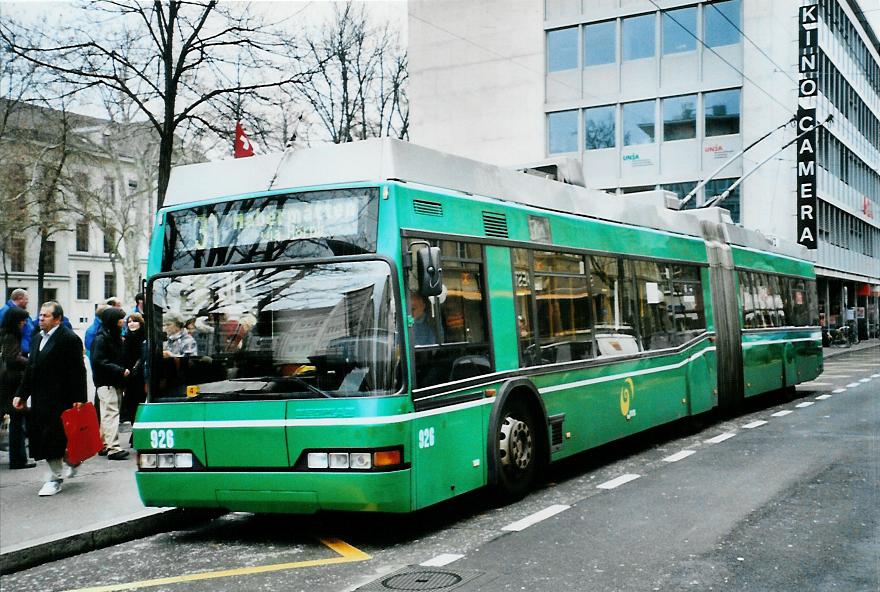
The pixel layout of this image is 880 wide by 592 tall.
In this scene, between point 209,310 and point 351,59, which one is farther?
point 351,59

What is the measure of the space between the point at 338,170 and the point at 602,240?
4.41 metres

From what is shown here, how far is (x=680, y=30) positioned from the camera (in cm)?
3866

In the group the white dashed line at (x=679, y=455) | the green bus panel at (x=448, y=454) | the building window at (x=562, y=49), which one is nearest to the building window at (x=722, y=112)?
the building window at (x=562, y=49)

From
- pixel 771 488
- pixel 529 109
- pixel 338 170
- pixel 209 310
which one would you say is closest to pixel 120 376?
pixel 209 310

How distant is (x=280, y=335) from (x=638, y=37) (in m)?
35.2

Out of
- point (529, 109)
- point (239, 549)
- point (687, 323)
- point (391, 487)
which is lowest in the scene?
point (239, 549)

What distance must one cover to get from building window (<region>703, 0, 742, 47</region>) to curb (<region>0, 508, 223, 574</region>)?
33.5 m

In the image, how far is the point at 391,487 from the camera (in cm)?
695

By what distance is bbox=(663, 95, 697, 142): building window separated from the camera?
3866cm

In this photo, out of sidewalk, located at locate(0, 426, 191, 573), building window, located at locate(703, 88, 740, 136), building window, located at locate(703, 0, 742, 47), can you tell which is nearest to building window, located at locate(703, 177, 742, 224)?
building window, located at locate(703, 88, 740, 136)

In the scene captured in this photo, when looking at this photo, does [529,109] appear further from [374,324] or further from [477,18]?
[374,324]

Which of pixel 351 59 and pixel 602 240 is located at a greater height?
pixel 351 59

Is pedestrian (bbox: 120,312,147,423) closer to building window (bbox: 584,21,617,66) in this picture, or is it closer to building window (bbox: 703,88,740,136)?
building window (bbox: 703,88,740,136)

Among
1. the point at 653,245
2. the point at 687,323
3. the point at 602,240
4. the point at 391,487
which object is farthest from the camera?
the point at 687,323
